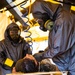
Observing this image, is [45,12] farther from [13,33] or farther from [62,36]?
[13,33]

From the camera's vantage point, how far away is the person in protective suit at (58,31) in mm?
1887

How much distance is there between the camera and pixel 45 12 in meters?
1.93

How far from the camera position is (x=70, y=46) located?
6.27 ft

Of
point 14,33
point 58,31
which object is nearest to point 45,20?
point 58,31

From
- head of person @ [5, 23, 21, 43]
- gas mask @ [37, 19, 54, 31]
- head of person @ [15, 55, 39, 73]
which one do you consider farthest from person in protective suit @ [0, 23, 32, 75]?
head of person @ [15, 55, 39, 73]

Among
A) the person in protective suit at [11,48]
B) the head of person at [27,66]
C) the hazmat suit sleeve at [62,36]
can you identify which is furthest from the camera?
the person in protective suit at [11,48]

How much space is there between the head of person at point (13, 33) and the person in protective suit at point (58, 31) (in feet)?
1.86

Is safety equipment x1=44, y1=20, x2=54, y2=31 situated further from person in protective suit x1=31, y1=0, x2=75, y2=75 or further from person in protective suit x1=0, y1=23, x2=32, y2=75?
person in protective suit x1=0, y1=23, x2=32, y2=75

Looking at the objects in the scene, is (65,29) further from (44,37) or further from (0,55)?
(44,37)

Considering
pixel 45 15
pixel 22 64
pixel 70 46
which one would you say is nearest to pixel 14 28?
pixel 45 15

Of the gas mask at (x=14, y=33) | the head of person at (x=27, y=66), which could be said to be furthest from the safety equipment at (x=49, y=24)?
the head of person at (x=27, y=66)

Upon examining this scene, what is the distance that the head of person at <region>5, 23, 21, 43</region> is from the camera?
2494 mm

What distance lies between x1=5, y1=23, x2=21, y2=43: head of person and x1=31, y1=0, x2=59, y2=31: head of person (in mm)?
575

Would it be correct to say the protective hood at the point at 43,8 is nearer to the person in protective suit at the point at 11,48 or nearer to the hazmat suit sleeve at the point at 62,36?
the hazmat suit sleeve at the point at 62,36
